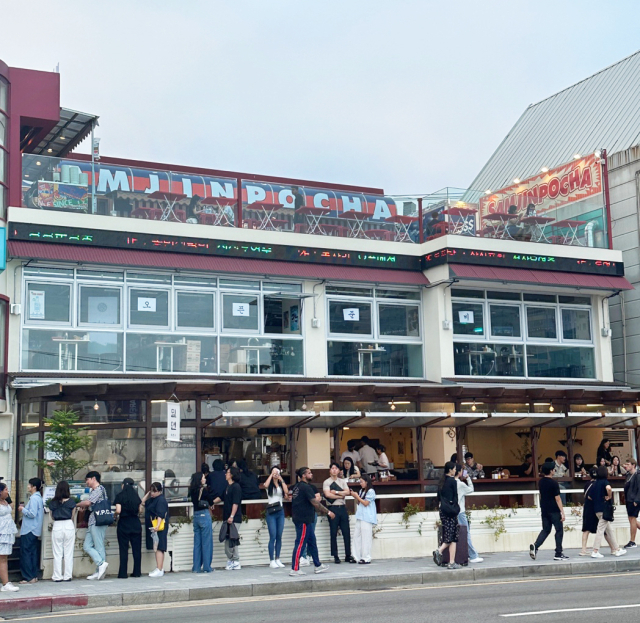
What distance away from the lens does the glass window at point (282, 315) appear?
23672 millimetres

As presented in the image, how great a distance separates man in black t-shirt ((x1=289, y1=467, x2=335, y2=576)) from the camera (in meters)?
16.7

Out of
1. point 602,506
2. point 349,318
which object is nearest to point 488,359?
point 349,318

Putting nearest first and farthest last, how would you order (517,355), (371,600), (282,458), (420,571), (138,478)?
1. (371,600)
2. (420,571)
3. (138,478)
4. (282,458)
5. (517,355)

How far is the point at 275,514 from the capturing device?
702 inches

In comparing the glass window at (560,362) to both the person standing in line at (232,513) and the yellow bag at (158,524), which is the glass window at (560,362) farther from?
the yellow bag at (158,524)

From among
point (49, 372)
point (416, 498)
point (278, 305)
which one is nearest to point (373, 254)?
point (278, 305)

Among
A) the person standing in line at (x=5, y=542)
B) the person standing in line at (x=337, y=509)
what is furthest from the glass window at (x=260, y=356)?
the person standing in line at (x=5, y=542)

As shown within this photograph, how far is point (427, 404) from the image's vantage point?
22875 millimetres

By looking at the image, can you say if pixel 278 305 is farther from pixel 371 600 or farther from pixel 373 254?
pixel 371 600

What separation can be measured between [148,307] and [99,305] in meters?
1.13

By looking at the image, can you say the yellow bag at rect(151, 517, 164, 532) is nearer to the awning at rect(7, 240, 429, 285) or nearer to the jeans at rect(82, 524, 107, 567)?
the jeans at rect(82, 524, 107, 567)

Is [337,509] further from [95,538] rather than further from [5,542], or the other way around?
[5,542]

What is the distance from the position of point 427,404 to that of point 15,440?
933cm

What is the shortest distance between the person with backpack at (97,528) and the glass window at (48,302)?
224 inches
